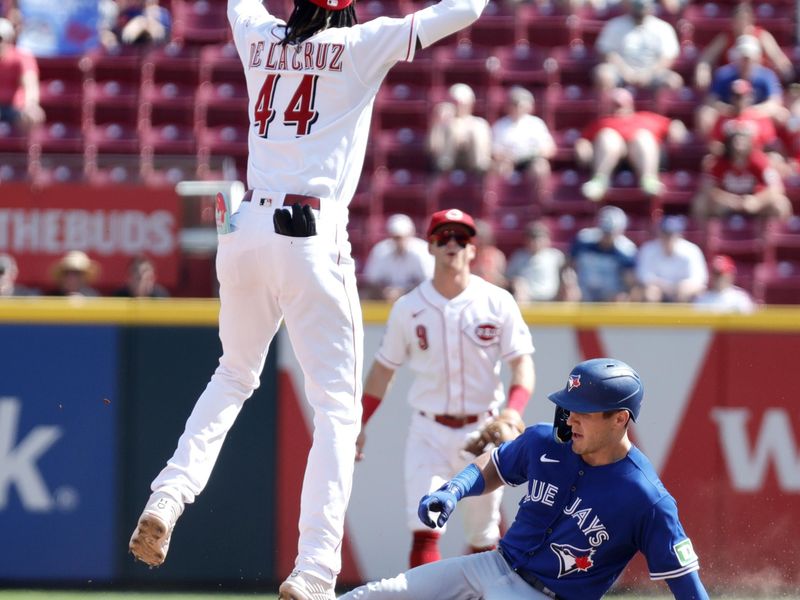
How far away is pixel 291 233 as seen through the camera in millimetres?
4996

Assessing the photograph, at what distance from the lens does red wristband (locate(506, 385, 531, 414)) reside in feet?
21.5

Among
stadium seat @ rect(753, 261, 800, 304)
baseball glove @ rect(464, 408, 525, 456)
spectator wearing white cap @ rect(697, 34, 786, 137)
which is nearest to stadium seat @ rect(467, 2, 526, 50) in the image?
spectator wearing white cap @ rect(697, 34, 786, 137)

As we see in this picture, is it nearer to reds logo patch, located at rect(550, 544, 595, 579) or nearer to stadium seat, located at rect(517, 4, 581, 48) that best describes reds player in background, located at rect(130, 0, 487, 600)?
reds logo patch, located at rect(550, 544, 595, 579)

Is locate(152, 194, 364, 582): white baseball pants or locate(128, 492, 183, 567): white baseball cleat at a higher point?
locate(152, 194, 364, 582): white baseball pants

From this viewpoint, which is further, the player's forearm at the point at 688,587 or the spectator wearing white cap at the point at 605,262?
the spectator wearing white cap at the point at 605,262

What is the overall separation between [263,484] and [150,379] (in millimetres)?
883

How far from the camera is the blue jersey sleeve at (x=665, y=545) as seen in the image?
4641mm

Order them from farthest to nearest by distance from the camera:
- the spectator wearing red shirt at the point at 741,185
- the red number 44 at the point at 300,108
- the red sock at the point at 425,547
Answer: the spectator wearing red shirt at the point at 741,185, the red sock at the point at 425,547, the red number 44 at the point at 300,108

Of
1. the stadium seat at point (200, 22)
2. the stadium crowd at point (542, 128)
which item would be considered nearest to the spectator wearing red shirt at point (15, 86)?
the stadium crowd at point (542, 128)

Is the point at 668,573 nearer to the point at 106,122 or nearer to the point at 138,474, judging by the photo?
the point at 138,474

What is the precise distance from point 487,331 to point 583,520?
2170 millimetres

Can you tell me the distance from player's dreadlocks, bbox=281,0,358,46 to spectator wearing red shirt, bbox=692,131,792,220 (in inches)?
306

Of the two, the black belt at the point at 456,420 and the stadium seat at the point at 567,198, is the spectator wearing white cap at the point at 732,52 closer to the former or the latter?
the stadium seat at the point at 567,198

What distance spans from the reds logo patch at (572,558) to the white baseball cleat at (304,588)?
797mm
